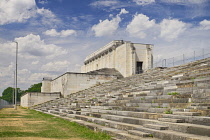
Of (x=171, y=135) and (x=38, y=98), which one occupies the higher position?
(x=171, y=135)

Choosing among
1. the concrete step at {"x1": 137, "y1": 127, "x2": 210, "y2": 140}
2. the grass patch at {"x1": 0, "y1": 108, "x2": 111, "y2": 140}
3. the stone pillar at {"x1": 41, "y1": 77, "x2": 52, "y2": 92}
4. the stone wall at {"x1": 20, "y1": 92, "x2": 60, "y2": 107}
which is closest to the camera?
the concrete step at {"x1": 137, "y1": 127, "x2": 210, "y2": 140}

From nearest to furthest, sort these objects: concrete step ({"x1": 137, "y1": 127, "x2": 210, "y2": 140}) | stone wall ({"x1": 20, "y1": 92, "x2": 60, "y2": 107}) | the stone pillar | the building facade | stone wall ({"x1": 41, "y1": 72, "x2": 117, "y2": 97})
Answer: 1. concrete step ({"x1": 137, "y1": 127, "x2": 210, "y2": 140})
2. stone wall ({"x1": 41, "y1": 72, "x2": 117, "y2": 97})
3. the building facade
4. stone wall ({"x1": 20, "y1": 92, "x2": 60, "y2": 107})
5. the stone pillar

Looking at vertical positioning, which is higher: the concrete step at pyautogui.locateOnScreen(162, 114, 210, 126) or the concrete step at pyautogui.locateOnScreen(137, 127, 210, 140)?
the concrete step at pyautogui.locateOnScreen(162, 114, 210, 126)

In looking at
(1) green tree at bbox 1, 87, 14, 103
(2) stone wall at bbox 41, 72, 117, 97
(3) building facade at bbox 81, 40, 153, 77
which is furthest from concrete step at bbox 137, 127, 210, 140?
(1) green tree at bbox 1, 87, 14, 103

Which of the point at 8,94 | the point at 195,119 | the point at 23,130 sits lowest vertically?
the point at 8,94

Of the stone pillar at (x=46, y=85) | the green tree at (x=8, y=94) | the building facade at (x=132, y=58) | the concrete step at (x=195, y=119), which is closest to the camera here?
the concrete step at (x=195, y=119)

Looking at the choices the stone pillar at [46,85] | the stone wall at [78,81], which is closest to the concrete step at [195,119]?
the stone wall at [78,81]

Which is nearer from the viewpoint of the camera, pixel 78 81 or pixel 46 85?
pixel 78 81

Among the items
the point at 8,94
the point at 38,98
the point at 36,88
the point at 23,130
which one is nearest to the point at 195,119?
the point at 23,130

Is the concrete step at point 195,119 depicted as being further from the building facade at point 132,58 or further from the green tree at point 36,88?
the green tree at point 36,88

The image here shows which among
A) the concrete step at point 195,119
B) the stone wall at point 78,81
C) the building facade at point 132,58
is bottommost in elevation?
the concrete step at point 195,119

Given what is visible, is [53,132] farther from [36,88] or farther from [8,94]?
[8,94]

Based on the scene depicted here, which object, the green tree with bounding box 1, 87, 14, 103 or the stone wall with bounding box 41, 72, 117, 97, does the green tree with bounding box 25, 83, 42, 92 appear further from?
the stone wall with bounding box 41, 72, 117, 97

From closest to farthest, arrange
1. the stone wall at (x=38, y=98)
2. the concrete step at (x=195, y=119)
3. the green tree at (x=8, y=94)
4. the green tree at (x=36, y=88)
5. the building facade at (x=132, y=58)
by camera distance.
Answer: the concrete step at (x=195, y=119) < the building facade at (x=132, y=58) < the stone wall at (x=38, y=98) < the green tree at (x=36, y=88) < the green tree at (x=8, y=94)
